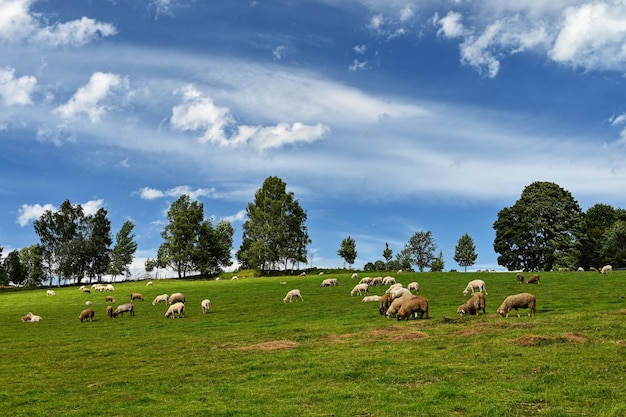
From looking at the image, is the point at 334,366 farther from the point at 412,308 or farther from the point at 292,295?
the point at 292,295

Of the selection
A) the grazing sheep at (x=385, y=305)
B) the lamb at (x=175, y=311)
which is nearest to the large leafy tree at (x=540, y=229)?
the grazing sheep at (x=385, y=305)

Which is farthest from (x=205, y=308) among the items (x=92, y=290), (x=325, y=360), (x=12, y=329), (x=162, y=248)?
(x=162, y=248)

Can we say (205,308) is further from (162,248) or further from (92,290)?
(162,248)

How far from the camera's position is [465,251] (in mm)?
144375

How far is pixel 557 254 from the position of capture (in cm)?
9788


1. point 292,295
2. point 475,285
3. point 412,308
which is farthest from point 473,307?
point 292,295

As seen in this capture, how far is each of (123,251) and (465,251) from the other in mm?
102911

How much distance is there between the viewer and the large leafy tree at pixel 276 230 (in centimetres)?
11475

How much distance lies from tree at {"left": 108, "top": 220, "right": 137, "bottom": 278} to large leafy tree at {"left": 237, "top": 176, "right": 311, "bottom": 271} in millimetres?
47214

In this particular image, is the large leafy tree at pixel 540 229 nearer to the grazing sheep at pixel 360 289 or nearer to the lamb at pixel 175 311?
the grazing sheep at pixel 360 289

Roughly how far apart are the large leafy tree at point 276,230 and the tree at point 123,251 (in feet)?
155

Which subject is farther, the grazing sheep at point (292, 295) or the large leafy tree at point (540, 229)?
the large leafy tree at point (540, 229)

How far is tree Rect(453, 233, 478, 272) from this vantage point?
14425 cm

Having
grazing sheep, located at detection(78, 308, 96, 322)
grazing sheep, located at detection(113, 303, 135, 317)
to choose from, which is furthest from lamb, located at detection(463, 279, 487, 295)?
grazing sheep, located at detection(78, 308, 96, 322)
